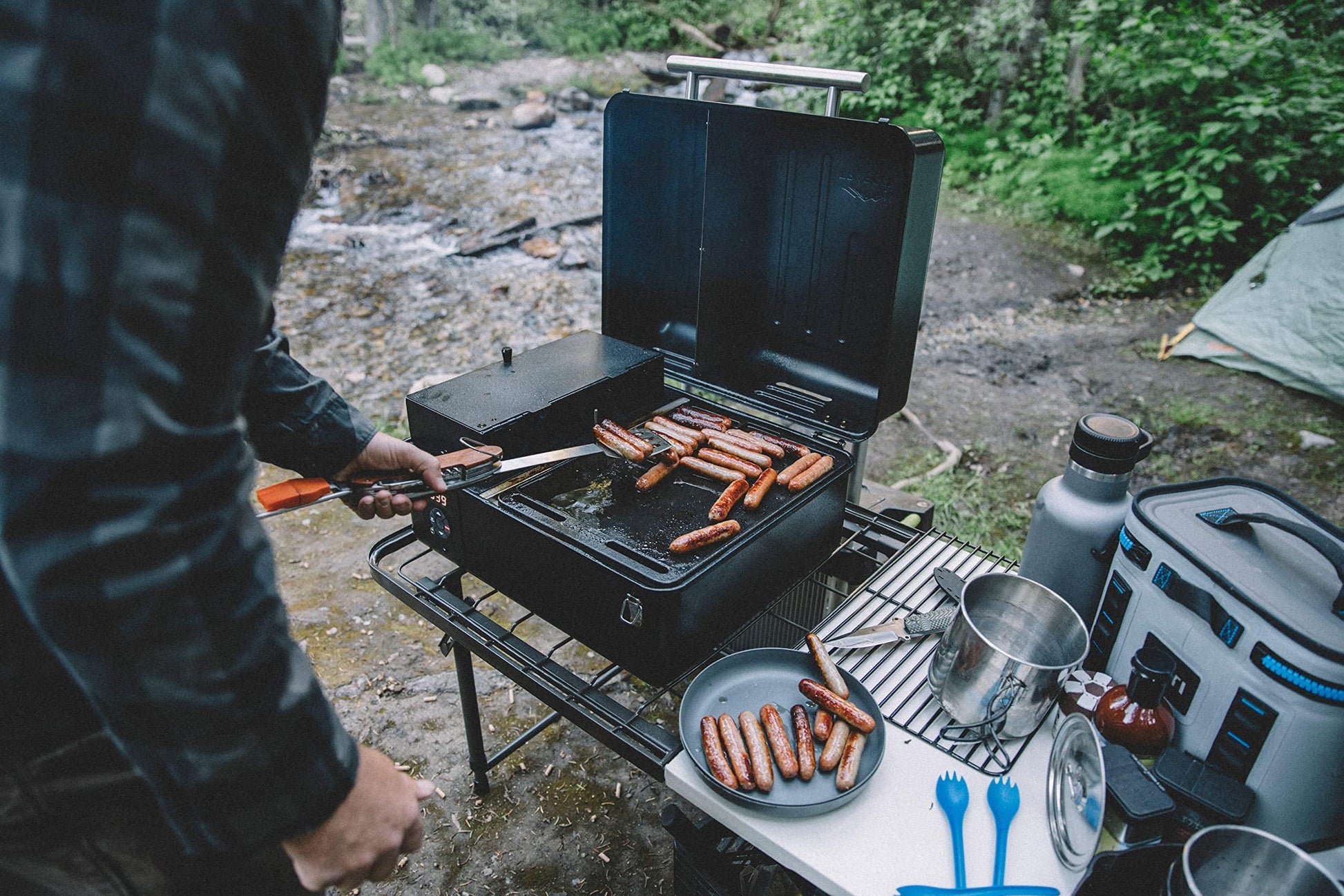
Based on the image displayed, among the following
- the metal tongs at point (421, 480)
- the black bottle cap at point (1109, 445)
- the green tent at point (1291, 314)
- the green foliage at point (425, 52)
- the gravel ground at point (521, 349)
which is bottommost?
the gravel ground at point (521, 349)

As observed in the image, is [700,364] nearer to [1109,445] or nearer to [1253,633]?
[1109,445]

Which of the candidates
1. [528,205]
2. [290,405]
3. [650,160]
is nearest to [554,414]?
[290,405]

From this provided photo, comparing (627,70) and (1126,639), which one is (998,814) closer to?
(1126,639)

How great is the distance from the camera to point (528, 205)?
985 centimetres

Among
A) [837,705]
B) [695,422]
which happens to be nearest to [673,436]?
[695,422]

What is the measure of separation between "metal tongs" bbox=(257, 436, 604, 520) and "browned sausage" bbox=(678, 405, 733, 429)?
0.63 metres

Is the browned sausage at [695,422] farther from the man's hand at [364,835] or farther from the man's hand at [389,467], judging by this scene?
the man's hand at [364,835]

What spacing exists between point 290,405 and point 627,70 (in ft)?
61.7

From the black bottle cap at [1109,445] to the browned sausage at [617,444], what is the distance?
3.63 ft

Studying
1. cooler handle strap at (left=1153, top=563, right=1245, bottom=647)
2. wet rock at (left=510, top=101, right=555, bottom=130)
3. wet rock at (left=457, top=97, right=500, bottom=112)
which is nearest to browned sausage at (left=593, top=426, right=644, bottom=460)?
cooler handle strap at (left=1153, top=563, right=1245, bottom=647)

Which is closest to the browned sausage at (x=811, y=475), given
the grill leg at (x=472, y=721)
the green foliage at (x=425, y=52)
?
the grill leg at (x=472, y=721)

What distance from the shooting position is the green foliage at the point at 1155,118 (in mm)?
7363

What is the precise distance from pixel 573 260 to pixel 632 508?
648 centimetres

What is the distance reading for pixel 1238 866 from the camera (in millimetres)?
1206
